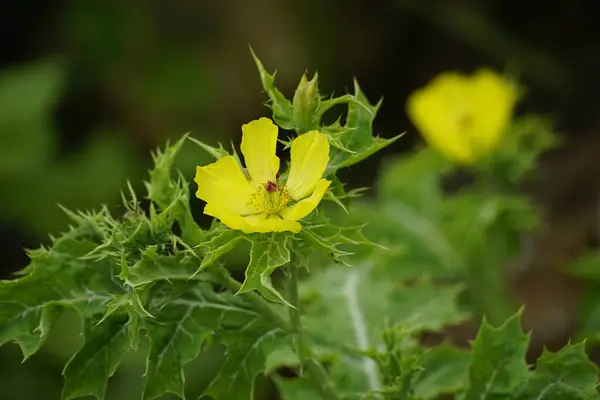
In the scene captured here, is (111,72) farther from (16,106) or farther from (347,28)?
(347,28)

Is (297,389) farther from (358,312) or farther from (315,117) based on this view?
(315,117)

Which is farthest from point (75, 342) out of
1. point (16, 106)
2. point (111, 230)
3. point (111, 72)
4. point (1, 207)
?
point (111, 230)

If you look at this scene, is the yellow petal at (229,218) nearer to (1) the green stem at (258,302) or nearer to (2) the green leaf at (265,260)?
(2) the green leaf at (265,260)

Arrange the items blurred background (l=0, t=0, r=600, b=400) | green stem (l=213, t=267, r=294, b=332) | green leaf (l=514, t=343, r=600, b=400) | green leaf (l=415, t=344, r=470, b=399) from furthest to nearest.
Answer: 1. blurred background (l=0, t=0, r=600, b=400)
2. green leaf (l=415, t=344, r=470, b=399)
3. green leaf (l=514, t=343, r=600, b=400)
4. green stem (l=213, t=267, r=294, b=332)

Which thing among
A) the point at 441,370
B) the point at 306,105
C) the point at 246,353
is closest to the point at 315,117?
the point at 306,105

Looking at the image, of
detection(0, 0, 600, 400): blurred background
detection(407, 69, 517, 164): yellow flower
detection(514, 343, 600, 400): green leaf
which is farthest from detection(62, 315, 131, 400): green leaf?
detection(0, 0, 600, 400): blurred background

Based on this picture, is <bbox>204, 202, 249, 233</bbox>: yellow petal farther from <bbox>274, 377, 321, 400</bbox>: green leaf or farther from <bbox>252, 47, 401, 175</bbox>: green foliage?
<bbox>274, 377, 321, 400</bbox>: green leaf
